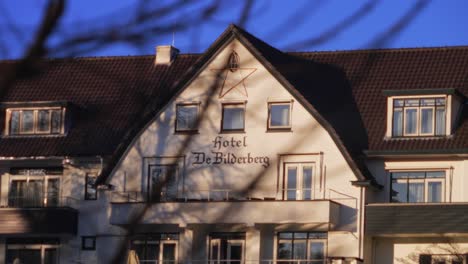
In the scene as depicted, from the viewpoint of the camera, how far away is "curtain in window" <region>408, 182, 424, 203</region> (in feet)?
124

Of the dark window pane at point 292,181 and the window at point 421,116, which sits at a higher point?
the window at point 421,116

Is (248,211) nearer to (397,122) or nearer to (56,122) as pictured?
(397,122)

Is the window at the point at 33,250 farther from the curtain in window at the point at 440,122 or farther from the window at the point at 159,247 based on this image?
the curtain in window at the point at 440,122

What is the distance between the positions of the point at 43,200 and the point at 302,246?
8704 millimetres

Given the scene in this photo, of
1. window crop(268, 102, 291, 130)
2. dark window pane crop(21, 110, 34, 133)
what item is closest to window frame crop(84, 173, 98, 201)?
dark window pane crop(21, 110, 34, 133)

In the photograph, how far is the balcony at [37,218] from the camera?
4053 cm

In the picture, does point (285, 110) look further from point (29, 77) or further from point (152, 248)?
point (29, 77)

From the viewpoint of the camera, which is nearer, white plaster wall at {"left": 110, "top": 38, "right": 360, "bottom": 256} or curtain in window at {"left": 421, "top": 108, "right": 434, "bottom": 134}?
white plaster wall at {"left": 110, "top": 38, "right": 360, "bottom": 256}

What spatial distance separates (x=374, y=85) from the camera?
1597 inches

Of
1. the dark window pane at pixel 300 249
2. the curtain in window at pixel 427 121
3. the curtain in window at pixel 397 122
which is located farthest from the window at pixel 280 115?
the curtain in window at pixel 427 121

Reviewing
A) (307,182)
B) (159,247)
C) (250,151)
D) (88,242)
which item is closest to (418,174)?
(307,182)

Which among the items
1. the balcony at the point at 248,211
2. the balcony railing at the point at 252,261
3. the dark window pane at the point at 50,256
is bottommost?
the dark window pane at the point at 50,256

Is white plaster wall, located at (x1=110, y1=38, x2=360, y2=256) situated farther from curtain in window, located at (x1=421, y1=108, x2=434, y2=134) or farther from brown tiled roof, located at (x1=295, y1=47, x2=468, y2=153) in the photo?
curtain in window, located at (x1=421, y1=108, x2=434, y2=134)

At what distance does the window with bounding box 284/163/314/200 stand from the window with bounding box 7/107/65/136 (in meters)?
8.50
